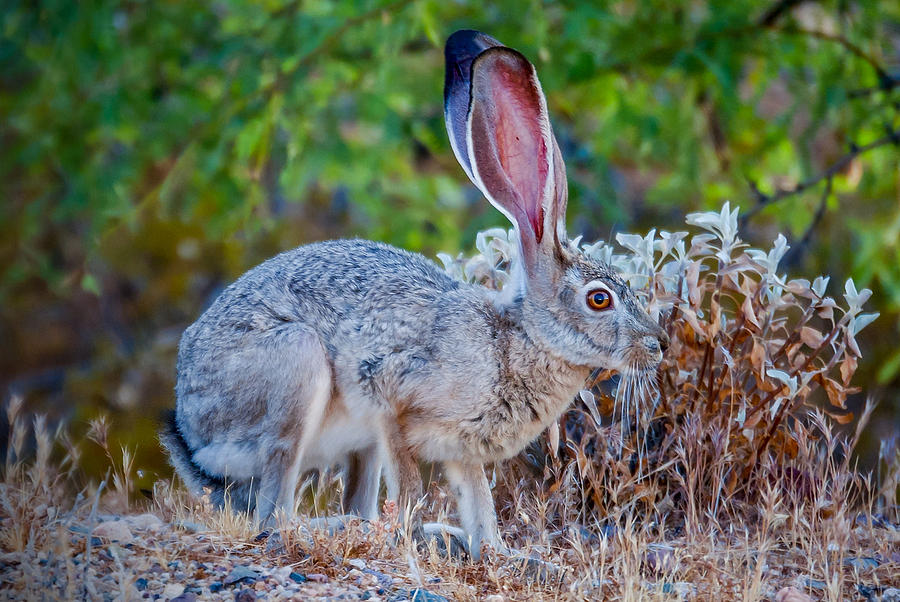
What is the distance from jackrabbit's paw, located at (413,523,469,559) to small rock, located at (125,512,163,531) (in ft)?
3.79

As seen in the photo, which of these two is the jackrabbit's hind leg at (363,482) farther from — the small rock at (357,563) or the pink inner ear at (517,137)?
the pink inner ear at (517,137)

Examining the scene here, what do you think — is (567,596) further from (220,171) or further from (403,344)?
(220,171)

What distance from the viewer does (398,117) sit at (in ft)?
30.1


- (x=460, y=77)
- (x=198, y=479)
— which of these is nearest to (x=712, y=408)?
(x=460, y=77)

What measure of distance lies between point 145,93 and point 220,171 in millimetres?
1033

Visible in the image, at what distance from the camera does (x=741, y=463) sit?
5.20 m

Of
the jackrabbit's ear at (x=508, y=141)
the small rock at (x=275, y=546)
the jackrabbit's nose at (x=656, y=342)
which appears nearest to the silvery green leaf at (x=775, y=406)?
the jackrabbit's nose at (x=656, y=342)

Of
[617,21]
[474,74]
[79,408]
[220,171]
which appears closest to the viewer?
[474,74]

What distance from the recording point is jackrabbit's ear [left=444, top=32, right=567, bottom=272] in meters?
5.09

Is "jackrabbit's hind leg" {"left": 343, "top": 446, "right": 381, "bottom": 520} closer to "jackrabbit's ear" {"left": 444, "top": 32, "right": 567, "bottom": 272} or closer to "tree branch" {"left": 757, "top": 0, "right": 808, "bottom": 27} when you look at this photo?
"jackrabbit's ear" {"left": 444, "top": 32, "right": 567, "bottom": 272}

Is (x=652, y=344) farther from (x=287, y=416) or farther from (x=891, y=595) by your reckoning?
(x=287, y=416)

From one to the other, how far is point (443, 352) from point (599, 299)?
0.81 meters

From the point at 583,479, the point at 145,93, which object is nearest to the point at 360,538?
the point at 583,479

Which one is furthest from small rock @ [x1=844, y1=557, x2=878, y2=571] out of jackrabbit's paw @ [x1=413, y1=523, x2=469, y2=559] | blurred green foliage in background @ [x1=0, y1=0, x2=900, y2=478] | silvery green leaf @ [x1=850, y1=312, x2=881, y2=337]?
blurred green foliage in background @ [x1=0, y1=0, x2=900, y2=478]
